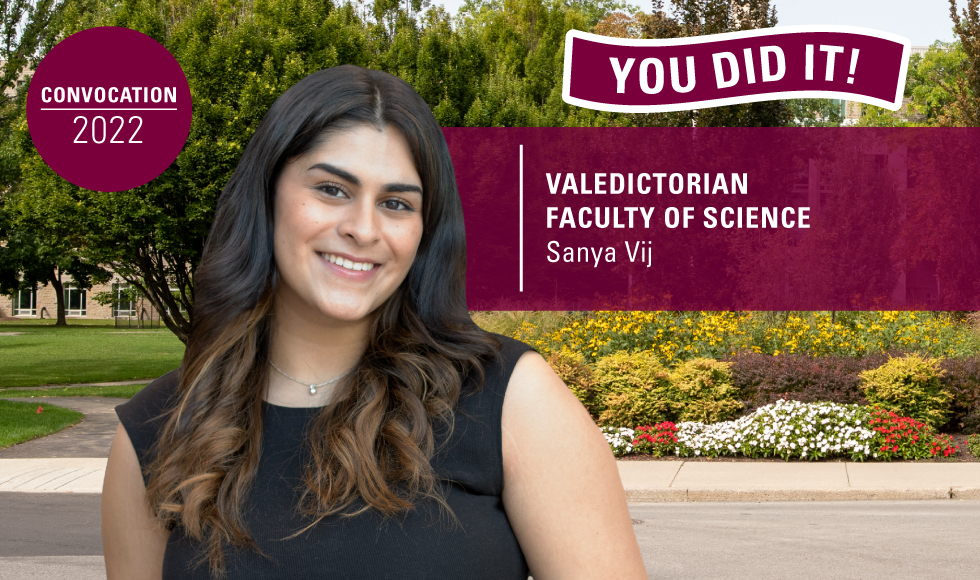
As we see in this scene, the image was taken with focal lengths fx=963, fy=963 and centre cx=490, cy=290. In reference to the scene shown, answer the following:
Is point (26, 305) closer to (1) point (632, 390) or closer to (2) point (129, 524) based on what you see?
(1) point (632, 390)

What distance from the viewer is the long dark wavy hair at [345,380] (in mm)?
1722

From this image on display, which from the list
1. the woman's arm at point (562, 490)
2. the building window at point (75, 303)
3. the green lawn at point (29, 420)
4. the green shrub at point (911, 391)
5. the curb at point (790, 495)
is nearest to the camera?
the woman's arm at point (562, 490)

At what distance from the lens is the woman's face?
1750 mm

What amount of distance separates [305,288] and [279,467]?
1.11 ft

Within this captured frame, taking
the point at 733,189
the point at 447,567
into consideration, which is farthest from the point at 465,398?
the point at 733,189

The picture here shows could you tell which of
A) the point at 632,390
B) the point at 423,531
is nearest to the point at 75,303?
the point at 632,390

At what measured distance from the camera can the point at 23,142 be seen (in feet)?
58.6

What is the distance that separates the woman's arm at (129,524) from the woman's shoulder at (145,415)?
2cm

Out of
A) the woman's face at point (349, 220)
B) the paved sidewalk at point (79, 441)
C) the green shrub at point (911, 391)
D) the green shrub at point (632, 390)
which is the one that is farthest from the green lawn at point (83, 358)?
the woman's face at point (349, 220)

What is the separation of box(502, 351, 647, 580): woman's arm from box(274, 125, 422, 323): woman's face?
371 mm

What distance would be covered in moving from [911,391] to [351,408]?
11.9 metres

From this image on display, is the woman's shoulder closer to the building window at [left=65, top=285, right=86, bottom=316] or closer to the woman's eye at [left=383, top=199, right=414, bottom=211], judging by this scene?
the woman's eye at [left=383, top=199, right=414, bottom=211]

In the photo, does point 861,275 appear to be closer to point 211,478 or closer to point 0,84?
point 0,84

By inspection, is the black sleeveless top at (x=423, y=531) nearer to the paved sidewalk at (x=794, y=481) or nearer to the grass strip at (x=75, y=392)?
the paved sidewalk at (x=794, y=481)
